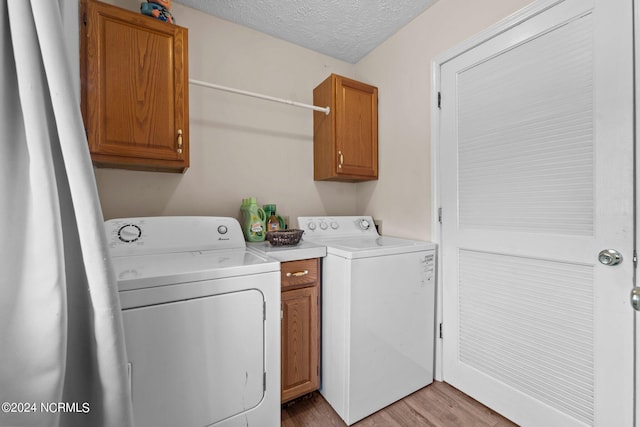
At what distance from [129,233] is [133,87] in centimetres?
77

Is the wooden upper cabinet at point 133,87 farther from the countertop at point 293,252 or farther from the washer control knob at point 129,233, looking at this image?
the countertop at point 293,252

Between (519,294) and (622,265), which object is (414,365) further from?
(622,265)

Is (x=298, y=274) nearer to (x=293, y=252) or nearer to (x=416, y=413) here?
(x=293, y=252)

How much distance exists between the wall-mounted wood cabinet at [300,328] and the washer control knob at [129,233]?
0.81m

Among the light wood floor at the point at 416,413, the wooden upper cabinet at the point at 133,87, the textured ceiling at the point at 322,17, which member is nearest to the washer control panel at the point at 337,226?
the wooden upper cabinet at the point at 133,87

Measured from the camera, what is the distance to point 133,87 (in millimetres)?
1367

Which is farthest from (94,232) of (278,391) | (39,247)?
(278,391)

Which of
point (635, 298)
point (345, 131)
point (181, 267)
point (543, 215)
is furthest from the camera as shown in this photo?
point (345, 131)

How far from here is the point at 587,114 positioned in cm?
115

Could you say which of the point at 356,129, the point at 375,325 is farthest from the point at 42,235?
the point at 356,129

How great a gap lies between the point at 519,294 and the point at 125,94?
232 centimetres

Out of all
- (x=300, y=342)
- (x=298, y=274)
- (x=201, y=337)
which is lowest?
(x=300, y=342)

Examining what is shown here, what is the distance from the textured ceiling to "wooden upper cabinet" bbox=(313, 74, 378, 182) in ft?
1.16

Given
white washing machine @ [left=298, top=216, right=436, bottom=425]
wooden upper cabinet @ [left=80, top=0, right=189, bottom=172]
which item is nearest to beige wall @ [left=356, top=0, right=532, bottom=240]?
white washing machine @ [left=298, top=216, right=436, bottom=425]
